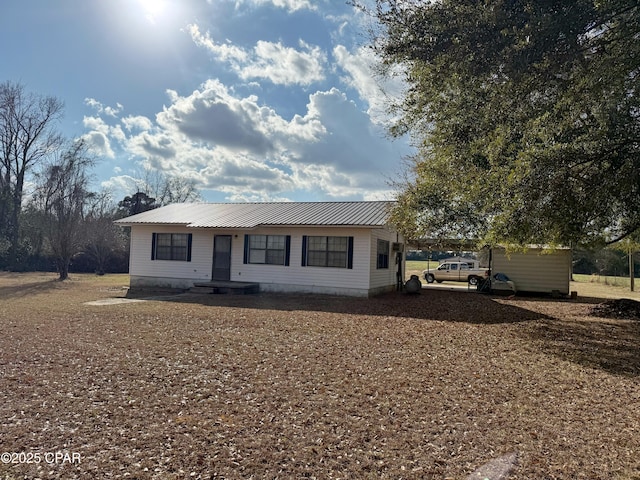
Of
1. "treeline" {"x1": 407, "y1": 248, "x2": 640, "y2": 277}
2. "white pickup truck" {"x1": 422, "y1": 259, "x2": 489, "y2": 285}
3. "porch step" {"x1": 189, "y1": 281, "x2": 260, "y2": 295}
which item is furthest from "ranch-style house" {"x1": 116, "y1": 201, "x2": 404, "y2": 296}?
"treeline" {"x1": 407, "y1": 248, "x2": 640, "y2": 277}

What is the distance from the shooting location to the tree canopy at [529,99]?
5.97 metres

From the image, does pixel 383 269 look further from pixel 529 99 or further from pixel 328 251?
pixel 529 99

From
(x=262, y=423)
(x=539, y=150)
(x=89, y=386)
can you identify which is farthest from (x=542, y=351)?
(x=89, y=386)

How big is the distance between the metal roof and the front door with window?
730 millimetres

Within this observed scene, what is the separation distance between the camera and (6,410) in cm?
404

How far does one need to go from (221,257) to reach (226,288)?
1618 millimetres

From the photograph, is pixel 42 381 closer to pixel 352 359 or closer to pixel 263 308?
pixel 352 359

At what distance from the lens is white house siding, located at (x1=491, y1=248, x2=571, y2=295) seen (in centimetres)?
1839

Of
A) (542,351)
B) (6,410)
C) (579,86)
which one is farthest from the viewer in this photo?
(542,351)

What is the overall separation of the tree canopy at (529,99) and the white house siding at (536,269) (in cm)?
1038

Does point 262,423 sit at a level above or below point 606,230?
below

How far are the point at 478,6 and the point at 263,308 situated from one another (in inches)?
335

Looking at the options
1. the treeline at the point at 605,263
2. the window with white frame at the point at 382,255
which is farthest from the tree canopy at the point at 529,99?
the treeline at the point at 605,263

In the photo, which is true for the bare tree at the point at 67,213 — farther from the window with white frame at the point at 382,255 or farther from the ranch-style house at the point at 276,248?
the window with white frame at the point at 382,255
